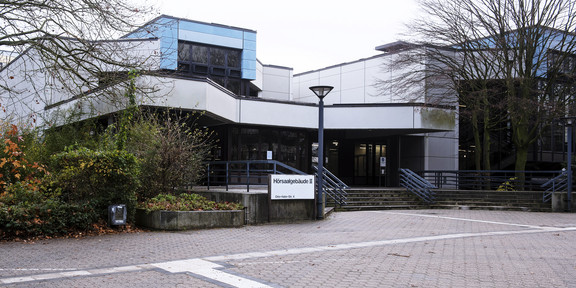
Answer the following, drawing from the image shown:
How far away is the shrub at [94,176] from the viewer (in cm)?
1142

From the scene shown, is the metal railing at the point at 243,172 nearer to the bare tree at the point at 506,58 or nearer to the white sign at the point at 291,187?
the white sign at the point at 291,187

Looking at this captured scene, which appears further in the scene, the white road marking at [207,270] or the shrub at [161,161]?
the shrub at [161,161]

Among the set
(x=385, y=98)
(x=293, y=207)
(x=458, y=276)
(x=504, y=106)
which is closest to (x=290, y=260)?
(x=458, y=276)

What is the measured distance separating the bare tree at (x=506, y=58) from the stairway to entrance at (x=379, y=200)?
5.18 meters

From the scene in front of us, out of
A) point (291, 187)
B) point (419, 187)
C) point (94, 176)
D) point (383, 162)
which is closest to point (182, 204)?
point (94, 176)

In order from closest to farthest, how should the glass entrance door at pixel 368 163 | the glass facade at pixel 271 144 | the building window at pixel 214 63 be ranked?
1. the glass facade at pixel 271 144
2. the building window at pixel 214 63
3. the glass entrance door at pixel 368 163

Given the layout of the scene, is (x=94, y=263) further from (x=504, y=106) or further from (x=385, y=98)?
(x=385, y=98)

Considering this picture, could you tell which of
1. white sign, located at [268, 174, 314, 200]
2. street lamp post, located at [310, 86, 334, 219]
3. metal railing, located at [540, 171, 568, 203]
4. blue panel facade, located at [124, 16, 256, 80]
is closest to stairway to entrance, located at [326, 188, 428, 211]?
street lamp post, located at [310, 86, 334, 219]

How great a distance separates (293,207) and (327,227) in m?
1.50

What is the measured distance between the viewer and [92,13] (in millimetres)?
11461

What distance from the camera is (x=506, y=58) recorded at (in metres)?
22.3

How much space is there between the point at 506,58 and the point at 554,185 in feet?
19.8

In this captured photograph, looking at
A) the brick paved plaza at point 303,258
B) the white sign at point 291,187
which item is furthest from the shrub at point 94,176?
the white sign at point 291,187

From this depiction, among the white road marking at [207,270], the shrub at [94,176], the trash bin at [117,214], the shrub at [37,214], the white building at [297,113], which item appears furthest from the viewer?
the white building at [297,113]
